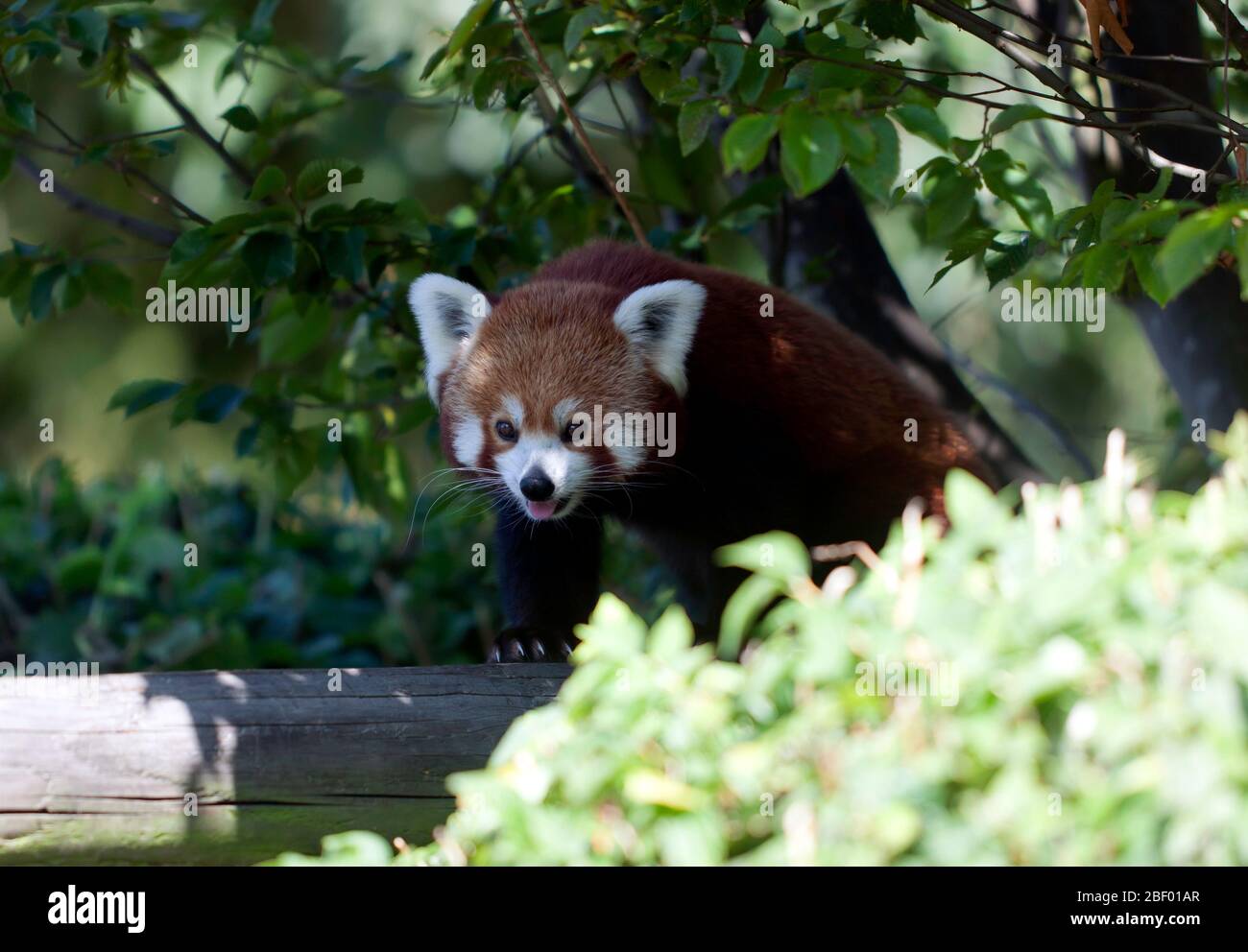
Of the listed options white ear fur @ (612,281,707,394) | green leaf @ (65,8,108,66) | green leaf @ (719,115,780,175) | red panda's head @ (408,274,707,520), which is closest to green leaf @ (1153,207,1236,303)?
green leaf @ (719,115,780,175)

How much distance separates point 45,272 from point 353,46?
5228mm

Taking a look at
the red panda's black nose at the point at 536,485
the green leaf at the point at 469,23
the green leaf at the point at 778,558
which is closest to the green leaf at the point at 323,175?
the green leaf at the point at 469,23

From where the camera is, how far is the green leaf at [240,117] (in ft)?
12.1

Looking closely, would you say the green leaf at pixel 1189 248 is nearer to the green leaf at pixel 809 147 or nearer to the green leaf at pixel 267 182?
the green leaf at pixel 809 147

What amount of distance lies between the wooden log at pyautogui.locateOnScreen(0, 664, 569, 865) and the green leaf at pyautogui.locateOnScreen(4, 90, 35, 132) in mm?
1585

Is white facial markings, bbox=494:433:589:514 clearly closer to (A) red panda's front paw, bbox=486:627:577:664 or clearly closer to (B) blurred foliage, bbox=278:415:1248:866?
(A) red panda's front paw, bbox=486:627:577:664

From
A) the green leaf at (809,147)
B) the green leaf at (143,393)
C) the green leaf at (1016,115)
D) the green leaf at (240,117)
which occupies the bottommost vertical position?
the green leaf at (143,393)

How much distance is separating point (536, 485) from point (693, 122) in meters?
1.16

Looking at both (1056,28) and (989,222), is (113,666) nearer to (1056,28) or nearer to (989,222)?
(989,222)

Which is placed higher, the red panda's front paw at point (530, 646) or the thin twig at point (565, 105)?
the thin twig at point (565, 105)

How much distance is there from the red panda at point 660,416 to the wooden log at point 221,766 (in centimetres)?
80

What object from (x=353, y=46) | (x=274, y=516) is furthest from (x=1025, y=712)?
(x=353, y=46)

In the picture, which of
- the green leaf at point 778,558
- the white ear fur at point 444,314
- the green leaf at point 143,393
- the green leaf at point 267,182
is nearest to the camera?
the green leaf at point 778,558

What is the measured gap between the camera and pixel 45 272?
414cm
